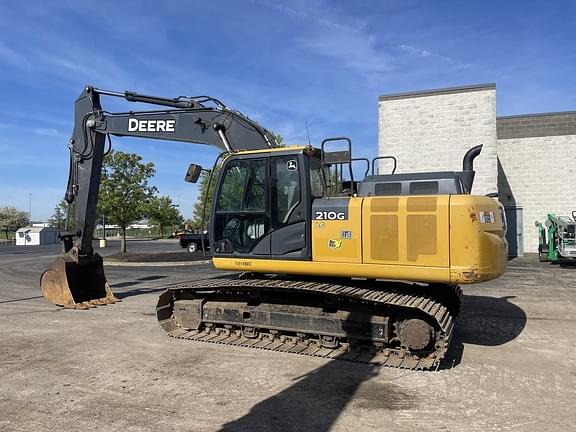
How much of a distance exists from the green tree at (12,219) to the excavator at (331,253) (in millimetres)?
78414

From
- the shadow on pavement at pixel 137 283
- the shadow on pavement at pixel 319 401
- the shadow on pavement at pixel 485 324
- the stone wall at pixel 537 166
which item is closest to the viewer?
the shadow on pavement at pixel 319 401

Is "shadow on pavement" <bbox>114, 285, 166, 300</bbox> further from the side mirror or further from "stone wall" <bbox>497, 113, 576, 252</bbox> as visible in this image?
"stone wall" <bbox>497, 113, 576, 252</bbox>

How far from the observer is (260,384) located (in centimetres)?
555

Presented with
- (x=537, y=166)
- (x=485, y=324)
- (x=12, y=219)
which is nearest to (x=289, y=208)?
(x=485, y=324)

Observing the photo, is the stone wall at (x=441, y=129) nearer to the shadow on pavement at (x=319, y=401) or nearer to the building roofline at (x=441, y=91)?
the building roofline at (x=441, y=91)

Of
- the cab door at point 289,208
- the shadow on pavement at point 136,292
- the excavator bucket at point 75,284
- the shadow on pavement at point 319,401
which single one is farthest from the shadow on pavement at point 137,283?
the shadow on pavement at point 319,401

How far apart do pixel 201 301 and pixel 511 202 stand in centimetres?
2059

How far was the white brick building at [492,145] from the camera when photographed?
68.2 feet

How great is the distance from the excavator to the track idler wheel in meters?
0.01


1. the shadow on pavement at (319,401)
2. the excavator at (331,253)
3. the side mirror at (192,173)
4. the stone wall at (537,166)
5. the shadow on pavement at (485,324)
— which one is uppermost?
the stone wall at (537,166)

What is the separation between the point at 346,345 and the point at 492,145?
16632 mm

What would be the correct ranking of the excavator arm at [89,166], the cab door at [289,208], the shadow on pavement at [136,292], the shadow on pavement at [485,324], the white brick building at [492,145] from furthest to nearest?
Result: the white brick building at [492,145] < the shadow on pavement at [136,292] < the excavator arm at [89,166] < the shadow on pavement at [485,324] < the cab door at [289,208]

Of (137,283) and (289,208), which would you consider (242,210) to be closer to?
(289,208)

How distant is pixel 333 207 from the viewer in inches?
266
